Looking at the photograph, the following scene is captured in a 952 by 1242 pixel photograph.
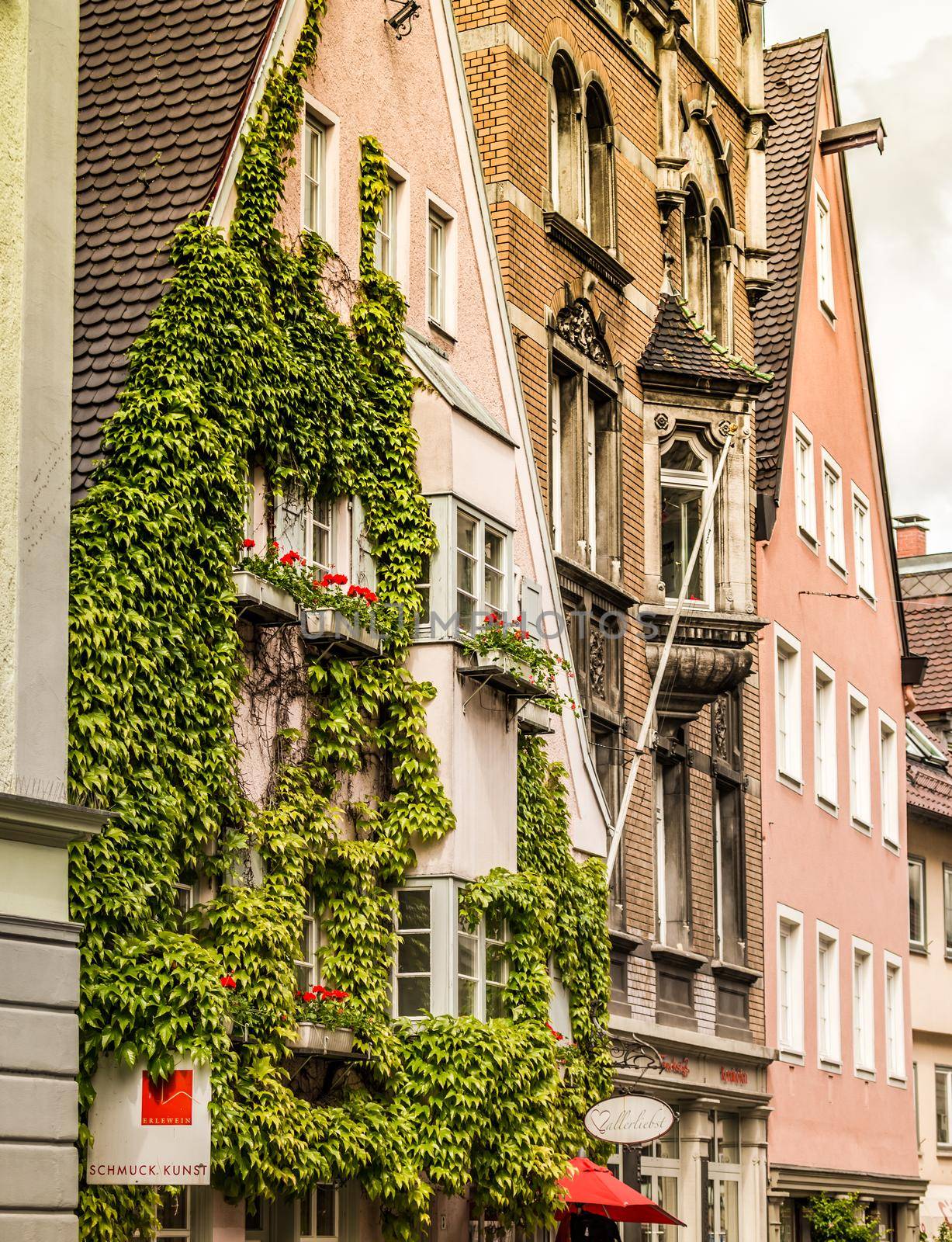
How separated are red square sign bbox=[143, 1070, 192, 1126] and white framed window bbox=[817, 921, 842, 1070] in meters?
19.1

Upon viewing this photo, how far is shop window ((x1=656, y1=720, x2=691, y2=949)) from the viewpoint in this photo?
1054 inches

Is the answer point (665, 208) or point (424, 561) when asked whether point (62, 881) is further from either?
point (665, 208)

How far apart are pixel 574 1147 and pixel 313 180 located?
8.78 meters

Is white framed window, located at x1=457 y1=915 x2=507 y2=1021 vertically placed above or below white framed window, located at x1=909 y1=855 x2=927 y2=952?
below

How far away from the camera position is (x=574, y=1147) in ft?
67.6

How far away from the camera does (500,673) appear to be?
61.9 ft

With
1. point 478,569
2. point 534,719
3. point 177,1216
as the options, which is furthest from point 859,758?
point 177,1216

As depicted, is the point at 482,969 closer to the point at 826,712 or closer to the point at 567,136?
the point at 567,136

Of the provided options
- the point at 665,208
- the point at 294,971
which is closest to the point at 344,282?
the point at 294,971

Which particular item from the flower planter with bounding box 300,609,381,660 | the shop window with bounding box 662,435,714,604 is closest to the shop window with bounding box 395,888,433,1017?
the flower planter with bounding box 300,609,381,660

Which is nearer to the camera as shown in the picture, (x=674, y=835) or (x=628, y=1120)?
(x=628, y=1120)

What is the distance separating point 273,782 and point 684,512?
11.3m

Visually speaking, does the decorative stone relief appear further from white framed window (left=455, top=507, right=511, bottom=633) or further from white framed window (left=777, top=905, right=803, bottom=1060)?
white framed window (left=777, top=905, right=803, bottom=1060)

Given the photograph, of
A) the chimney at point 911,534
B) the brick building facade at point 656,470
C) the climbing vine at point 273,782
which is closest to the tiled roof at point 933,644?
the chimney at point 911,534
